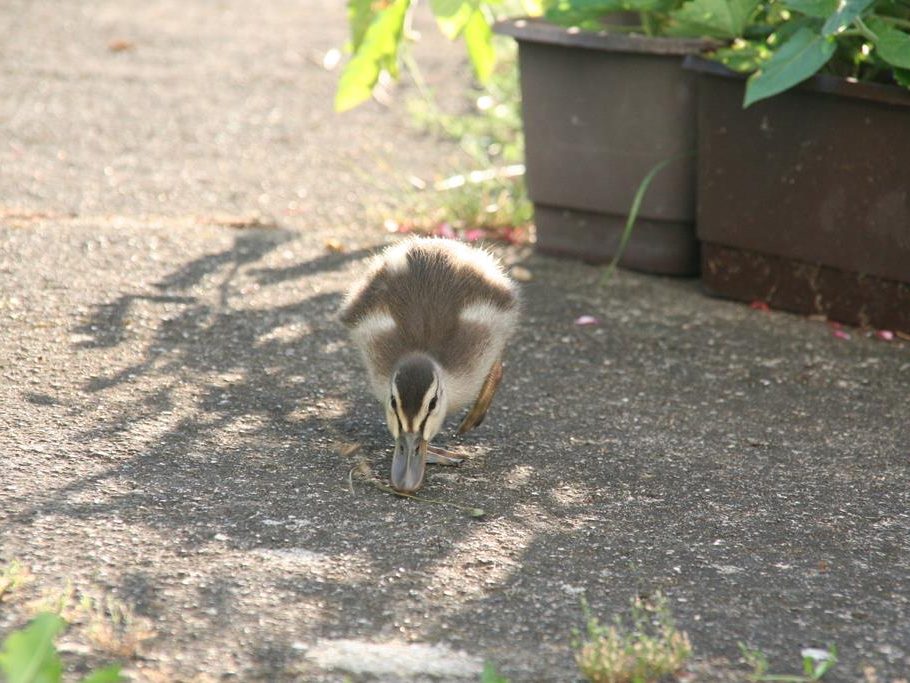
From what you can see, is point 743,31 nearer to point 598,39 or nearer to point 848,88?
point 848,88

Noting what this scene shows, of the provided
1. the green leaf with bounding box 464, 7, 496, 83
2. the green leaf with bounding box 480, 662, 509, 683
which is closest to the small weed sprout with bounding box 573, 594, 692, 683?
the green leaf with bounding box 480, 662, 509, 683

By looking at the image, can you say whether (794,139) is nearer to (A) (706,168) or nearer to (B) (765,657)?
(A) (706,168)

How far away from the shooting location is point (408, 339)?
4703 mm

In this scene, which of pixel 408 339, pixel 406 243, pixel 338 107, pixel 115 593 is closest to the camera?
pixel 115 593

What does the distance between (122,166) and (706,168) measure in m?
3.70

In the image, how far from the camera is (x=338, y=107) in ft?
23.3

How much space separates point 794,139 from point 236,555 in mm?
3394

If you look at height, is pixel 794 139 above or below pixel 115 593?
above

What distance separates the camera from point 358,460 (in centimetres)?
458

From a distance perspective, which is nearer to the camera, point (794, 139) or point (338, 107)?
point (794, 139)

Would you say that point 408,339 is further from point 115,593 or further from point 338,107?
point 338,107

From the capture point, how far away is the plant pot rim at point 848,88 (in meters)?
5.52

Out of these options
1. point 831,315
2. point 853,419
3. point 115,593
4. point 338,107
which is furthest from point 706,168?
point 115,593

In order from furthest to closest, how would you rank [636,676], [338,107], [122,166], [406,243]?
[122,166] → [338,107] → [406,243] → [636,676]
